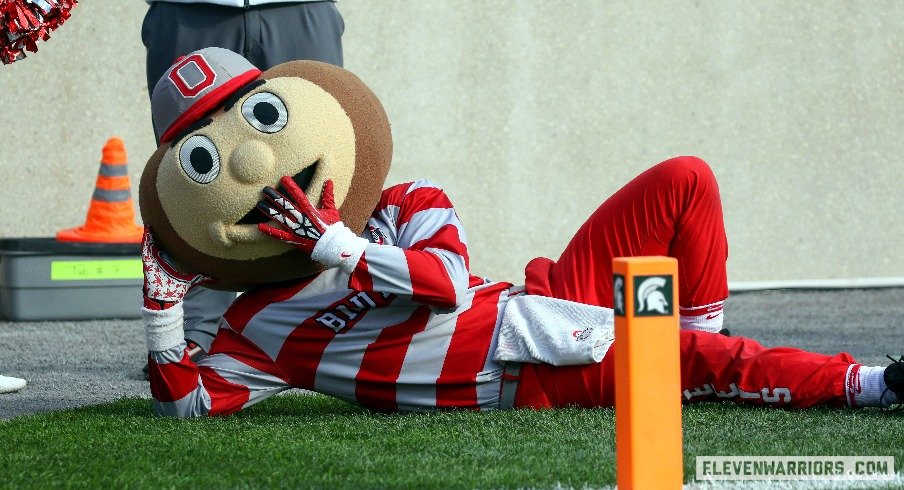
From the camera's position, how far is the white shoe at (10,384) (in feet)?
12.6

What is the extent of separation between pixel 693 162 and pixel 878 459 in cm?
93

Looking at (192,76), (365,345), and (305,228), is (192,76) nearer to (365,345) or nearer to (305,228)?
(305,228)

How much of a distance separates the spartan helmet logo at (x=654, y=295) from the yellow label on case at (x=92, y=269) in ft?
12.9

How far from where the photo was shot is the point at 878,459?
2436 millimetres

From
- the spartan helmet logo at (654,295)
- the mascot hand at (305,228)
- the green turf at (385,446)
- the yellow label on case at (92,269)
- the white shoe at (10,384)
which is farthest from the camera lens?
the yellow label on case at (92,269)

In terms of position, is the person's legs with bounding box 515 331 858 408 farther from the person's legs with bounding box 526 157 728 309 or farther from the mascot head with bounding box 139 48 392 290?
the mascot head with bounding box 139 48 392 290

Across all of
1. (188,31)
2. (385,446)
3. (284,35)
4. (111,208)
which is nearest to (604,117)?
(111,208)

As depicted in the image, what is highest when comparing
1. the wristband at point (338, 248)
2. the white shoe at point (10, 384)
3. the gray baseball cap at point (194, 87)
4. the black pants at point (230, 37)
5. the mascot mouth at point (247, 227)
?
the black pants at point (230, 37)

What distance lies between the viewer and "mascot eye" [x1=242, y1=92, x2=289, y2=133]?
2.85m

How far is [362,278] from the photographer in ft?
9.43

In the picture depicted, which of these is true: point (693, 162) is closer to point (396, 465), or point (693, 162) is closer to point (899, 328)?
point (396, 465)

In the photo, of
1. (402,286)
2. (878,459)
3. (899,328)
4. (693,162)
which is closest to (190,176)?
(402,286)

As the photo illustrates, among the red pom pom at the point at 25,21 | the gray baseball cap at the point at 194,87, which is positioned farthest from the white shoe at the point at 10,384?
the gray baseball cap at the point at 194,87

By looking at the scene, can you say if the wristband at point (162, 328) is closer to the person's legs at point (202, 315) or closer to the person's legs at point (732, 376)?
the person's legs at point (732, 376)
